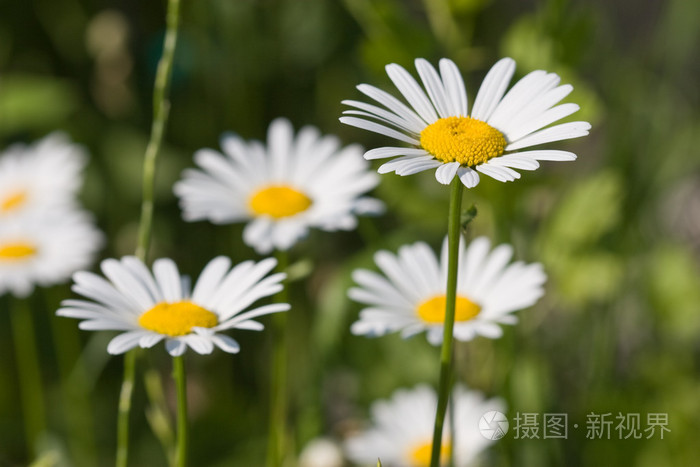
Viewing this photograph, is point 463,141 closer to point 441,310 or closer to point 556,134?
point 556,134

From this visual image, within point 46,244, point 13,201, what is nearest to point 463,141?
point 46,244

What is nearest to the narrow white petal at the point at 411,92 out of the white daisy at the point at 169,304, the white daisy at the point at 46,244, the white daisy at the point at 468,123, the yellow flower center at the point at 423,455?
the white daisy at the point at 468,123

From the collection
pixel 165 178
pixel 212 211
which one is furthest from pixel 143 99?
pixel 212 211

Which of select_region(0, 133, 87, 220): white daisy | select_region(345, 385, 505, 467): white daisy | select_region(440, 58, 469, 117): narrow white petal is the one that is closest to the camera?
select_region(440, 58, 469, 117): narrow white petal

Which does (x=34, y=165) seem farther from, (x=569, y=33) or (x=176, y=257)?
(x=569, y=33)

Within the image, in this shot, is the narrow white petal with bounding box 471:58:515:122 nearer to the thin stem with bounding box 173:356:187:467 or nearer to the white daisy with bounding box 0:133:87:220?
the thin stem with bounding box 173:356:187:467

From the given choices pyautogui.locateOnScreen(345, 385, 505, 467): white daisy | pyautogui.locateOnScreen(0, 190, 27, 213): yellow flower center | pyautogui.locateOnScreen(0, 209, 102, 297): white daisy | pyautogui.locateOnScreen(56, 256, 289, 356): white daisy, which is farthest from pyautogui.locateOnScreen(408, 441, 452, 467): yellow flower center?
pyautogui.locateOnScreen(0, 190, 27, 213): yellow flower center
